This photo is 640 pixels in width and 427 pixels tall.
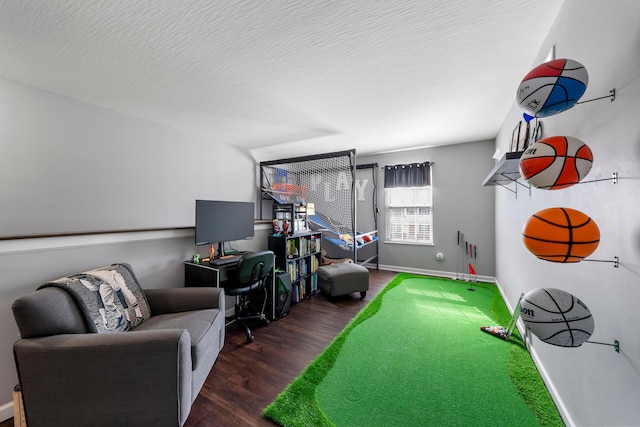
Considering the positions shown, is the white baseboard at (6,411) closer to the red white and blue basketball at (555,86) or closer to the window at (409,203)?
the red white and blue basketball at (555,86)

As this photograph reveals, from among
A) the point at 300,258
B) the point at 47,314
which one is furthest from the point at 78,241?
the point at 300,258

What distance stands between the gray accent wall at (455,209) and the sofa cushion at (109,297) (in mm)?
4332

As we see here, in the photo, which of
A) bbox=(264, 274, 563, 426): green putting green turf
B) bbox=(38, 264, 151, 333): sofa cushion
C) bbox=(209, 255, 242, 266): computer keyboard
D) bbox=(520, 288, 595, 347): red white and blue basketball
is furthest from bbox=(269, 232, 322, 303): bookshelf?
bbox=(520, 288, 595, 347): red white and blue basketball

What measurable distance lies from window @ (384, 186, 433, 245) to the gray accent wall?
13 cm

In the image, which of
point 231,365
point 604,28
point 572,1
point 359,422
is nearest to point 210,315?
point 231,365

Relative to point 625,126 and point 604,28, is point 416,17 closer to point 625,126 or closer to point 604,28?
point 604,28

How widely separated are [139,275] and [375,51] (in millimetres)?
2780

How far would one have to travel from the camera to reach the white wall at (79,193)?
5.22 ft

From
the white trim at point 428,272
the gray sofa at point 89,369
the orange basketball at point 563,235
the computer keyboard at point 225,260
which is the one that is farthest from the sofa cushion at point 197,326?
the white trim at point 428,272

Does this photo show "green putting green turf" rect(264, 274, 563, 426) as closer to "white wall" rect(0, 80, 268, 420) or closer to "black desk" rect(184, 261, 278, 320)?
"black desk" rect(184, 261, 278, 320)

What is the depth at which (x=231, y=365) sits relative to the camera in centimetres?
194

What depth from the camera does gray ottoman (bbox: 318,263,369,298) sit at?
3.30 m

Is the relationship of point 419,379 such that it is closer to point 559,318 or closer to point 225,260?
point 559,318

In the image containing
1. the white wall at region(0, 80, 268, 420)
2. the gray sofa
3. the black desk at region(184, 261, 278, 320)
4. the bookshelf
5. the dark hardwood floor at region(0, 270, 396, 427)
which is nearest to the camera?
the gray sofa
